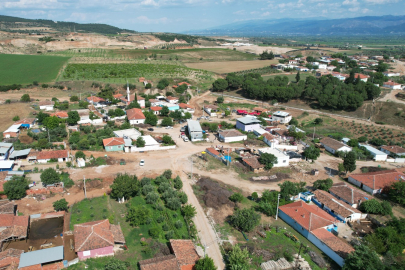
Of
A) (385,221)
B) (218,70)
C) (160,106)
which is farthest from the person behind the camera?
(218,70)

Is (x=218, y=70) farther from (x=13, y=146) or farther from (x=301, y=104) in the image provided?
(x=13, y=146)

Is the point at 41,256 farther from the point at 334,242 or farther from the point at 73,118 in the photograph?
the point at 73,118

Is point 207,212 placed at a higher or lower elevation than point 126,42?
lower

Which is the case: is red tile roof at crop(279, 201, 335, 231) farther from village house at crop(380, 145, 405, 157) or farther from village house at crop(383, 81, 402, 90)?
village house at crop(383, 81, 402, 90)

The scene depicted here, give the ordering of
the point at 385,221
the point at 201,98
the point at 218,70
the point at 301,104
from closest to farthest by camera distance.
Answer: the point at 385,221 < the point at 301,104 < the point at 201,98 < the point at 218,70

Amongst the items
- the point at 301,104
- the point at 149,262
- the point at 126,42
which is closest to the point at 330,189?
the point at 149,262

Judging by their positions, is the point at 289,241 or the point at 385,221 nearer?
the point at 289,241

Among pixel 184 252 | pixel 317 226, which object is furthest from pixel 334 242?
pixel 184 252
